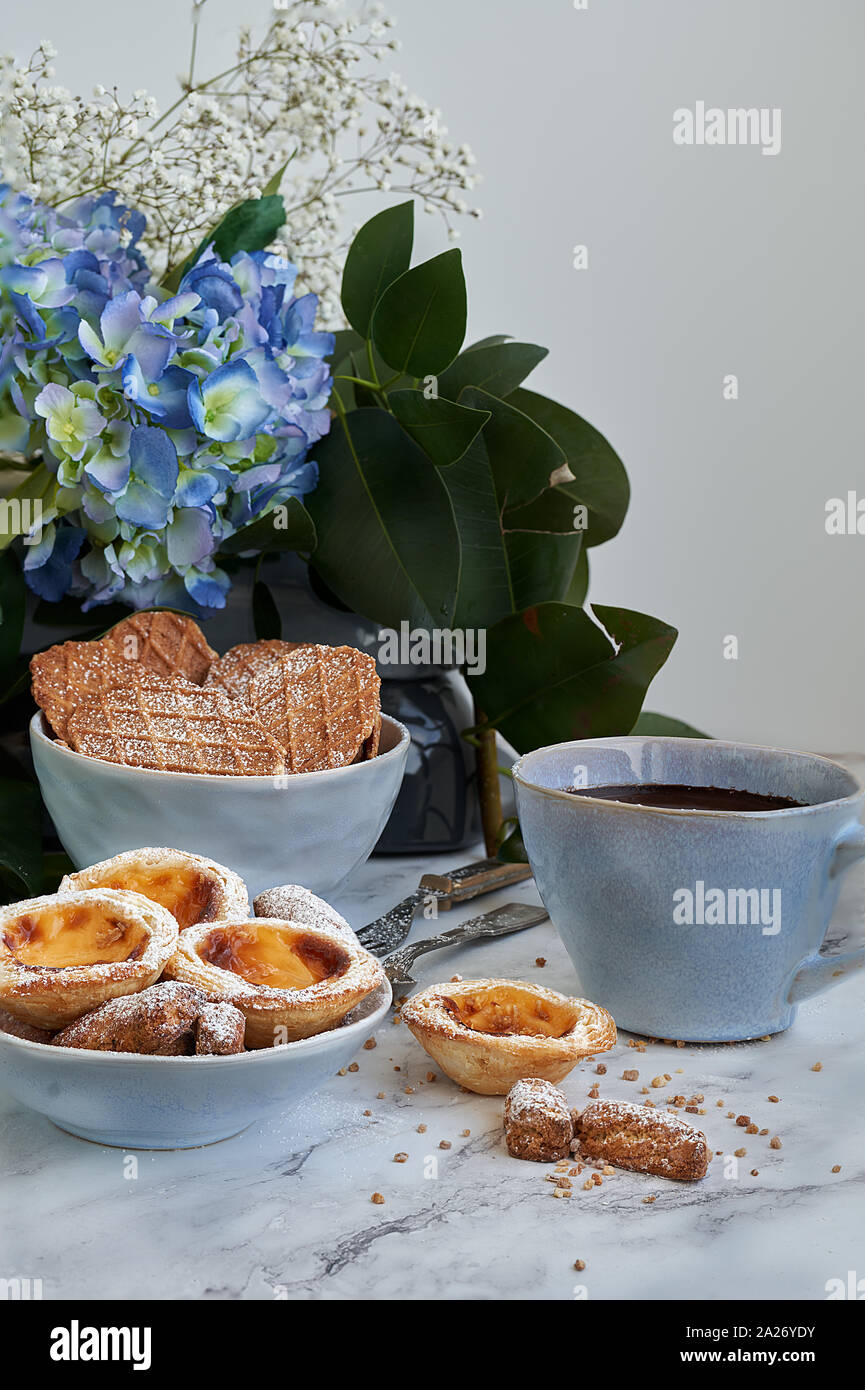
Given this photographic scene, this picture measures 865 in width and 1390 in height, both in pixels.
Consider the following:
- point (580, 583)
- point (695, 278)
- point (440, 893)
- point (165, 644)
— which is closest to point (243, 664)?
point (165, 644)

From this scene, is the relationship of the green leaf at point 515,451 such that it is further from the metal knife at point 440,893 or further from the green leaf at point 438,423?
the metal knife at point 440,893

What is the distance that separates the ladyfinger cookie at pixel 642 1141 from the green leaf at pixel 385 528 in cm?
29

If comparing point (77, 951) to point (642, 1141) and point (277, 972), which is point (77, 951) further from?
point (642, 1141)

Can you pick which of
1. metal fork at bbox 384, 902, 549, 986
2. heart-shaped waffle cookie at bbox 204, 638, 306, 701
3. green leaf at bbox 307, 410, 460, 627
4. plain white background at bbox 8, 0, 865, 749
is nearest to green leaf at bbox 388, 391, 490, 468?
green leaf at bbox 307, 410, 460, 627

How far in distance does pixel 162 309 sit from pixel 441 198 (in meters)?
0.26

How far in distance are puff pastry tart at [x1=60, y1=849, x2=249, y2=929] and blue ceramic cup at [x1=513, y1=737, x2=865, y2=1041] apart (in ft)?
0.39

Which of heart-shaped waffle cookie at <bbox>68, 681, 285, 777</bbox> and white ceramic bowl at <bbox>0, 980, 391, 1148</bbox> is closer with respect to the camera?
white ceramic bowl at <bbox>0, 980, 391, 1148</bbox>

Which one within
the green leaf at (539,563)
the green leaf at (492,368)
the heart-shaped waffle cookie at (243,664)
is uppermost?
the green leaf at (492,368)

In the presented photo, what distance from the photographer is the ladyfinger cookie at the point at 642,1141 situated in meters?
0.38

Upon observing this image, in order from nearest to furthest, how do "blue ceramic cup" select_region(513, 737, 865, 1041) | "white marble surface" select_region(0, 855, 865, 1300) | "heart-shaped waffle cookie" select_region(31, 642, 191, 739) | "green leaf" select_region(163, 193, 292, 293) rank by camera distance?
"white marble surface" select_region(0, 855, 865, 1300) → "blue ceramic cup" select_region(513, 737, 865, 1041) → "heart-shaped waffle cookie" select_region(31, 642, 191, 739) → "green leaf" select_region(163, 193, 292, 293)

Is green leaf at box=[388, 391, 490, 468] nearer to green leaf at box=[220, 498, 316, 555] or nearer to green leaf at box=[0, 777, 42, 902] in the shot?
green leaf at box=[220, 498, 316, 555]

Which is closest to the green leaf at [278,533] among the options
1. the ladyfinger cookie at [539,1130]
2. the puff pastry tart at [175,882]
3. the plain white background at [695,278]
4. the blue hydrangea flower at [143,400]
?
the blue hydrangea flower at [143,400]

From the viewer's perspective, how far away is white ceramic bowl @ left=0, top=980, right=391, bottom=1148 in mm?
349
